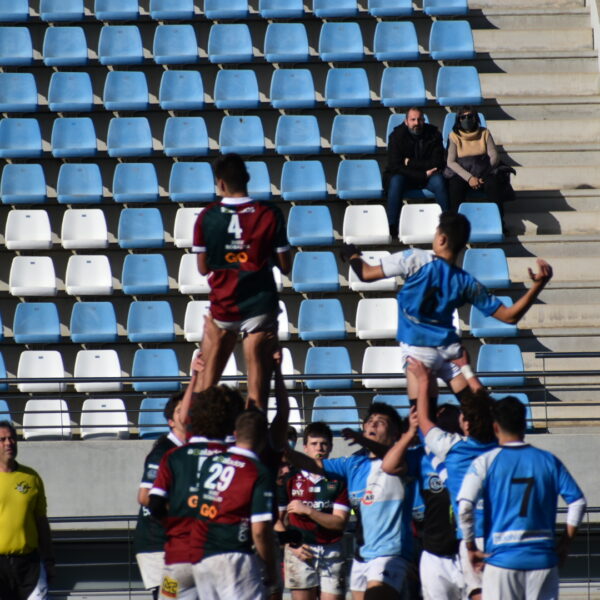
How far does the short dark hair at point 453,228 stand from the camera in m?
6.83

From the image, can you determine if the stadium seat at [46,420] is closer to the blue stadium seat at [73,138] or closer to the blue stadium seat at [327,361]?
the blue stadium seat at [327,361]

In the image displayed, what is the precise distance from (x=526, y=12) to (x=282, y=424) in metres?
10.2

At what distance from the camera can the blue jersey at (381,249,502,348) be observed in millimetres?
6891

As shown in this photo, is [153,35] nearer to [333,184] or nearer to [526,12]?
[333,184]

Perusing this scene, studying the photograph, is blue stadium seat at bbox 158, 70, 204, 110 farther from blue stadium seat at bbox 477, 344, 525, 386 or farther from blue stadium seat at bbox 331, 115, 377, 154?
blue stadium seat at bbox 477, 344, 525, 386

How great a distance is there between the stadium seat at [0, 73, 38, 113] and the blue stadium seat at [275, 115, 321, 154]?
2931mm

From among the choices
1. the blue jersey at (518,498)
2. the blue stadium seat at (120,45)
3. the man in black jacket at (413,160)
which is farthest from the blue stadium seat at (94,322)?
the blue jersey at (518,498)

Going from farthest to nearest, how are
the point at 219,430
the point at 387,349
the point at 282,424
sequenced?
the point at 387,349 → the point at 282,424 → the point at 219,430

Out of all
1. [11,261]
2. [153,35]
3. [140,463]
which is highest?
[153,35]

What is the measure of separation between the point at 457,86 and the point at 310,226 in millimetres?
2761

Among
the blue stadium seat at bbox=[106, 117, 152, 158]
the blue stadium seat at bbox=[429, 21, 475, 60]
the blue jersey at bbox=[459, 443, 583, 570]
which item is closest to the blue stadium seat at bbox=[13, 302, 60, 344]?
the blue stadium seat at bbox=[106, 117, 152, 158]

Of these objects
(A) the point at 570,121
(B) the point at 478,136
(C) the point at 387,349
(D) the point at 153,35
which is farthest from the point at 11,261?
(A) the point at 570,121

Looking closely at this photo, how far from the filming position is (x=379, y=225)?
44.0 feet

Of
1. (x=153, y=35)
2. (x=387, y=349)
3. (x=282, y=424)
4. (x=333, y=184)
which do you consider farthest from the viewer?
(x=153, y=35)
